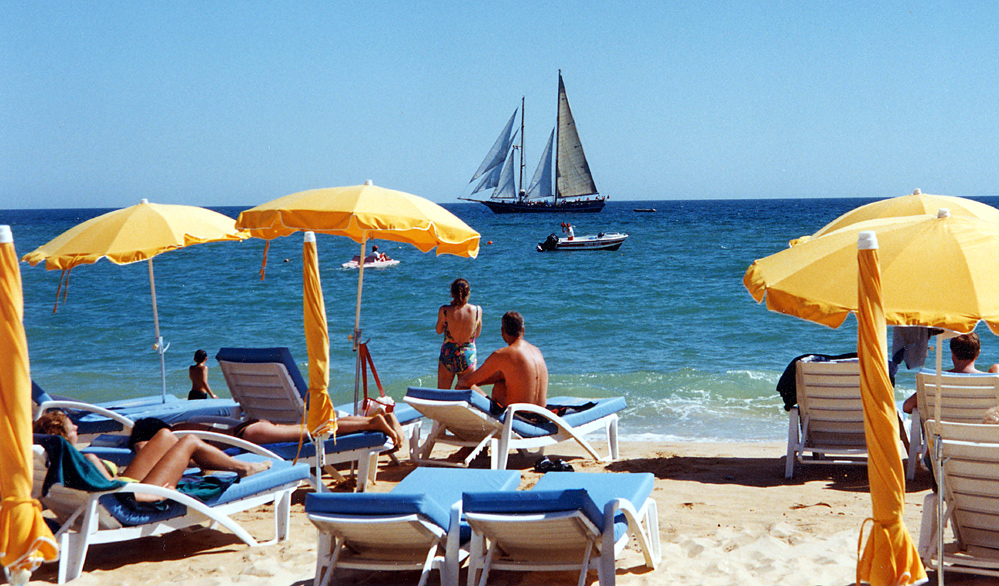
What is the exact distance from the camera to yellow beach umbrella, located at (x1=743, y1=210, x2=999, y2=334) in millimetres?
2926


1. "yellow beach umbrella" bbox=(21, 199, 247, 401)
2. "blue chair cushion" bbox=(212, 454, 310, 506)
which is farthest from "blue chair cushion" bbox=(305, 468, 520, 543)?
"yellow beach umbrella" bbox=(21, 199, 247, 401)

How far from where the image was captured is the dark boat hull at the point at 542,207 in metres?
77.4

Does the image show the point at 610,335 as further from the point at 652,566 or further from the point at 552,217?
the point at 552,217

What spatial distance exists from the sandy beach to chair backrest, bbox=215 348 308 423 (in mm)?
688

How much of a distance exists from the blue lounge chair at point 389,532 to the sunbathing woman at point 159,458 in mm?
1055

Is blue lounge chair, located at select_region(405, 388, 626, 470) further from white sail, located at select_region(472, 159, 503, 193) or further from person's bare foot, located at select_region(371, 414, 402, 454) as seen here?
white sail, located at select_region(472, 159, 503, 193)

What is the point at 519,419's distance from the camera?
6.25 m

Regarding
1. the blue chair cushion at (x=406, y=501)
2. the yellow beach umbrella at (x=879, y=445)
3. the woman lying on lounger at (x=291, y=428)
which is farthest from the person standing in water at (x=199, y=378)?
the yellow beach umbrella at (x=879, y=445)

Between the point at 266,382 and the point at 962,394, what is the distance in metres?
4.54

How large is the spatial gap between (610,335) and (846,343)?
4.20 meters

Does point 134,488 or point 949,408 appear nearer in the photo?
point 134,488

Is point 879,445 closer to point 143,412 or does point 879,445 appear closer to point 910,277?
point 910,277

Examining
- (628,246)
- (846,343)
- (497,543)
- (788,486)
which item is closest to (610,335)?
(846,343)

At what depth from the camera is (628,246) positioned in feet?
155
